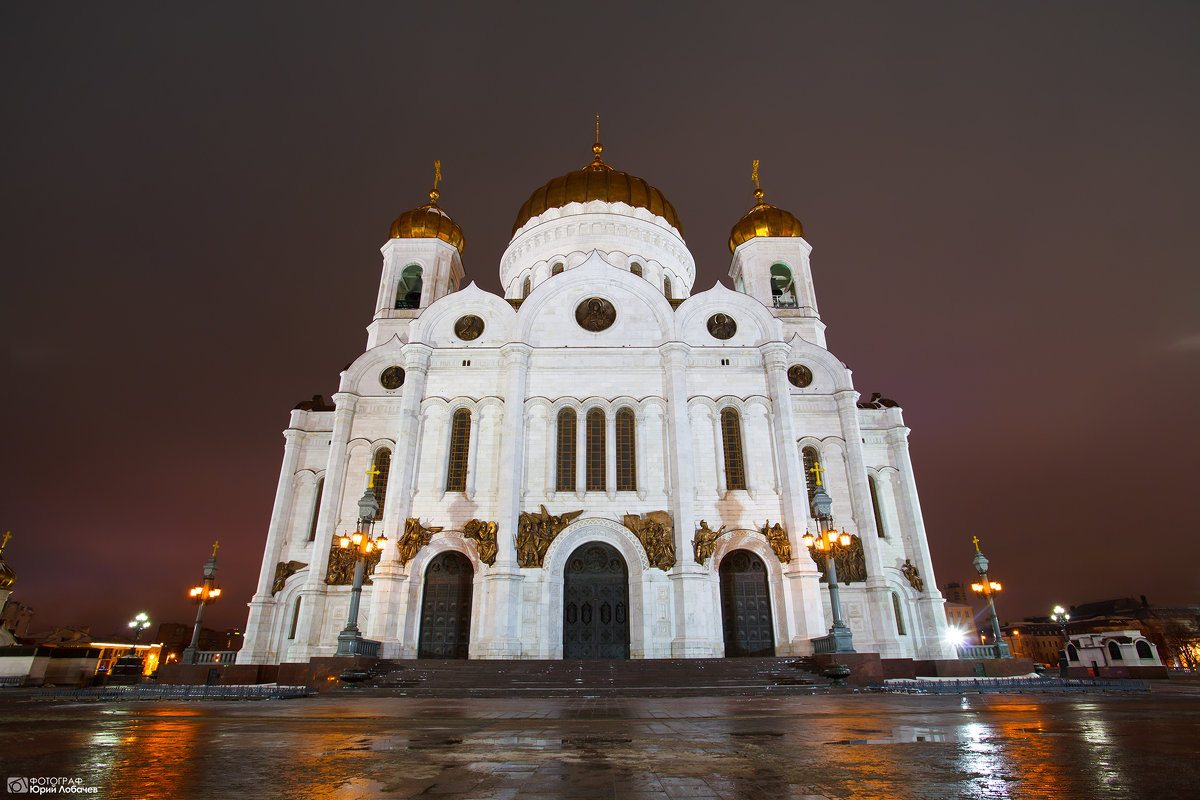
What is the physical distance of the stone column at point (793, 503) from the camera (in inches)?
743

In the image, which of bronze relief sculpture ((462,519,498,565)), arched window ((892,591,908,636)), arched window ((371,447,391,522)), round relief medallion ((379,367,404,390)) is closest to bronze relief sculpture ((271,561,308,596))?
arched window ((371,447,391,522))

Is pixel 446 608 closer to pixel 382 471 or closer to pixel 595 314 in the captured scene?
pixel 382 471

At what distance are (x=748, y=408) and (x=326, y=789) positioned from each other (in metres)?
20.2

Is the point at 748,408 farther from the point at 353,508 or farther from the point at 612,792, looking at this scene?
the point at 612,792

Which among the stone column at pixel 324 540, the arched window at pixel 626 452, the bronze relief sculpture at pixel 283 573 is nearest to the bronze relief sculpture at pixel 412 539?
the stone column at pixel 324 540

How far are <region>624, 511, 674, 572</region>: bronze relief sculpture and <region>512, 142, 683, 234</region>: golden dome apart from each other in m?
17.3

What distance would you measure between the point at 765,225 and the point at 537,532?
19135 millimetres

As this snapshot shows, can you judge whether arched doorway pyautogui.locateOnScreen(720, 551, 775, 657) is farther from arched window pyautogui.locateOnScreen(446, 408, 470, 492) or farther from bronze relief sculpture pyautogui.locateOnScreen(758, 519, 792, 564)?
arched window pyautogui.locateOnScreen(446, 408, 470, 492)

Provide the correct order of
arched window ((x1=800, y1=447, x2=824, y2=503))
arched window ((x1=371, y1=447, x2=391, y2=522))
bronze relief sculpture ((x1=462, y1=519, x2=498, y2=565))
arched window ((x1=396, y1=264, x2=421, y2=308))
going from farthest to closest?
arched window ((x1=396, y1=264, x2=421, y2=308)), arched window ((x1=371, y1=447, x2=391, y2=522)), arched window ((x1=800, y1=447, x2=824, y2=503)), bronze relief sculpture ((x1=462, y1=519, x2=498, y2=565))

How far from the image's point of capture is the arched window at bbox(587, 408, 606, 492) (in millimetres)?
21266

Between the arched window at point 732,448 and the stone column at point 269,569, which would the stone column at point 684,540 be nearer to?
the arched window at point 732,448

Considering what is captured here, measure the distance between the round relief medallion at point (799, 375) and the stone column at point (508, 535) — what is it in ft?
34.9

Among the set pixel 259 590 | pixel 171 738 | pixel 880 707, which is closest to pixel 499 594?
pixel 259 590

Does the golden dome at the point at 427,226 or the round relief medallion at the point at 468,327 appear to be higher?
the golden dome at the point at 427,226
